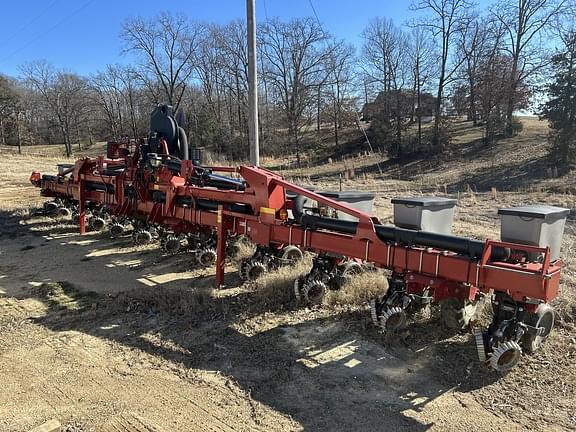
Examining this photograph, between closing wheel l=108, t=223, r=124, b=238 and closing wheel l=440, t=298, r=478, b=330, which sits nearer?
closing wheel l=440, t=298, r=478, b=330

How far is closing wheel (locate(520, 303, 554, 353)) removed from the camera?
386 cm

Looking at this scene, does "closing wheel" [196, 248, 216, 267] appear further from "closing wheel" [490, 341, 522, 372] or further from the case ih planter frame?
"closing wheel" [490, 341, 522, 372]

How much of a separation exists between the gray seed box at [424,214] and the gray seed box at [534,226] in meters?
0.67

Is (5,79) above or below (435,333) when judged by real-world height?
above

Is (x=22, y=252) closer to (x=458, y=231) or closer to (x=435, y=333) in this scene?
(x=435, y=333)

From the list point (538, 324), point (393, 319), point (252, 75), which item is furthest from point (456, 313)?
point (252, 75)

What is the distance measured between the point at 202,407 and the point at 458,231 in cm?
693

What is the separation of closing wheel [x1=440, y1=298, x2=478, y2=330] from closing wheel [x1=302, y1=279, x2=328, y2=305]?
1351 millimetres

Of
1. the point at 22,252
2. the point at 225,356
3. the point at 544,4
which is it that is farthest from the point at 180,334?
the point at 544,4

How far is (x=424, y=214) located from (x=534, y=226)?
95cm

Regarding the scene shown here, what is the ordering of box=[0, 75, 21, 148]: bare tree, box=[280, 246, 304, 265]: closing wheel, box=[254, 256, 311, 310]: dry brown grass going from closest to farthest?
box=[254, 256, 311, 310]: dry brown grass
box=[280, 246, 304, 265]: closing wheel
box=[0, 75, 21, 148]: bare tree

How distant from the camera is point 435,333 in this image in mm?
4582

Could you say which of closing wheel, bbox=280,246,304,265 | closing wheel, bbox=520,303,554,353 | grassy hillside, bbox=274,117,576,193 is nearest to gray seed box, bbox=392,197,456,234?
closing wheel, bbox=520,303,554,353

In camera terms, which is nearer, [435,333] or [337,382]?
[337,382]
